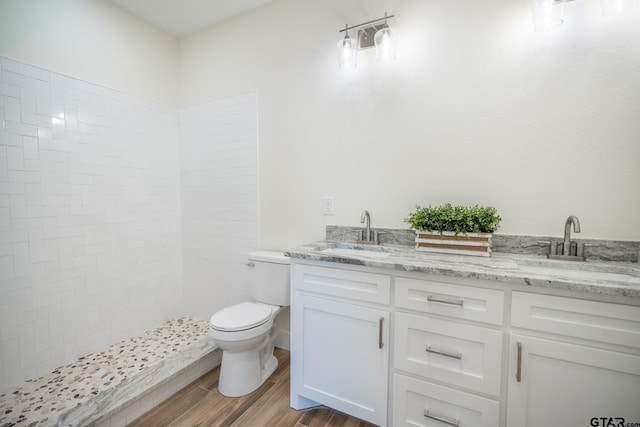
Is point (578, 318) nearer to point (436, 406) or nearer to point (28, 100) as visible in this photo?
point (436, 406)

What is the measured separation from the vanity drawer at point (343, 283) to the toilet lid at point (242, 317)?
1.37 ft

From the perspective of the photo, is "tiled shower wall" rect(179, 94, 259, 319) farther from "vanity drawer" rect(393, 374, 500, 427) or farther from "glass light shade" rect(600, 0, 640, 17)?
"glass light shade" rect(600, 0, 640, 17)

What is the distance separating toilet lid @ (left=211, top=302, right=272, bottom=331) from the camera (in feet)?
5.79

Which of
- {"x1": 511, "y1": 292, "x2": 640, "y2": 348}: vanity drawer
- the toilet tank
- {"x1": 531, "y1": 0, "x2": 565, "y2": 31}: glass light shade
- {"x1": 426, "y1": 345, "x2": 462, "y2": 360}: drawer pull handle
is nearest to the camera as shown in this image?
{"x1": 511, "y1": 292, "x2": 640, "y2": 348}: vanity drawer

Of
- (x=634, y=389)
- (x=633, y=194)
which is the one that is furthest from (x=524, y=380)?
(x=633, y=194)

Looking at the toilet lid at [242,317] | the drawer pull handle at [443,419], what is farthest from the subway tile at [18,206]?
the drawer pull handle at [443,419]

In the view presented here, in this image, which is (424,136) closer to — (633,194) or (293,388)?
(633,194)

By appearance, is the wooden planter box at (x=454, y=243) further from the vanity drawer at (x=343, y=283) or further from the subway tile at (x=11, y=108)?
the subway tile at (x=11, y=108)

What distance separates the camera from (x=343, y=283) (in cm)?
151

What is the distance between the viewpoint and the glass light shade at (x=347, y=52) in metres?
1.85

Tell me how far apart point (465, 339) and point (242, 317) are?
1.29 m

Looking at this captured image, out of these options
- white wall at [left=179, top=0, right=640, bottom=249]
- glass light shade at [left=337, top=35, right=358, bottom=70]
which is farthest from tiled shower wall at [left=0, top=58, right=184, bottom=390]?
glass light shade at [left=337, top=35, right=358, bottom=70]

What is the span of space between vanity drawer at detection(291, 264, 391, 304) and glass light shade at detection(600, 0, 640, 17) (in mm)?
1608

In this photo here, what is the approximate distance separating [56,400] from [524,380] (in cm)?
234
